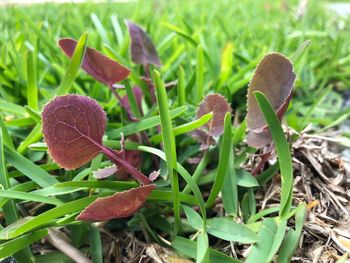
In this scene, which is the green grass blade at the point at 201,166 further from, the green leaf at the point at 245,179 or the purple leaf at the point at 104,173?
the purple leaf at the point at 104,173

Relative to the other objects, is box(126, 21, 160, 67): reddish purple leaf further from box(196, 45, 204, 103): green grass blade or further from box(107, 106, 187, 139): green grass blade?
box(107, 106, 187, 139): green grass blade

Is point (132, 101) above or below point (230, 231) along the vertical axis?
above

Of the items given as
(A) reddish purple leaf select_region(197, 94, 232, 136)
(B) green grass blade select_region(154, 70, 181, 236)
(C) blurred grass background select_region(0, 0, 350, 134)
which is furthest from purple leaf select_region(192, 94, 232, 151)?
(C) blurred grass background select_region(0, 0, 350, 134)

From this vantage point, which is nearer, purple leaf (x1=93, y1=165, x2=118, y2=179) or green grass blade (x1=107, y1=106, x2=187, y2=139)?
purple leaf (x1=93, y1=165, x2=118, y2=179)

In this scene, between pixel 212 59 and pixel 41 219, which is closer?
pixel 41 219

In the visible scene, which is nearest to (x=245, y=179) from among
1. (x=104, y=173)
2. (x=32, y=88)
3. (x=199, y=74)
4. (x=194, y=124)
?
(x=194, y=124)

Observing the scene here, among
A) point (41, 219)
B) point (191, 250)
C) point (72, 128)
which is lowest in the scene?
point (191, 250)

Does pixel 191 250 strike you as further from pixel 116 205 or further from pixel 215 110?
pixel 215 110
